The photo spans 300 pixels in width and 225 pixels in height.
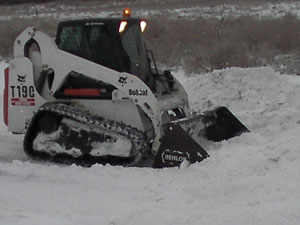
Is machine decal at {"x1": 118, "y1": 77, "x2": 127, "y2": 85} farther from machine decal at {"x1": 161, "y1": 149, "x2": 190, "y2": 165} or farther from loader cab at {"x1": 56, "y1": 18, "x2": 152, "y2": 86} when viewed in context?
machine decal at {"x1": 161, "y1": 149, "x2": 190, "y2": 165}

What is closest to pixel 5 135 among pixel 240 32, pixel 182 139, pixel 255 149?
pixel 182 139

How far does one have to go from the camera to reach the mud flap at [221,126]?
7.77 metres

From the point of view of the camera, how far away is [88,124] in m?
7.15

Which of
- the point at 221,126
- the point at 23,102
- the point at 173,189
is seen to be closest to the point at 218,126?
the point at 221,126

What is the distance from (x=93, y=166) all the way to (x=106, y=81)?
1174 millimetres

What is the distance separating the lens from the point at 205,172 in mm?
6203

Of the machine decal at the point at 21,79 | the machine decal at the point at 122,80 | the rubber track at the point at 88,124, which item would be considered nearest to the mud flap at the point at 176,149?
the rubber track at the point at 88,124

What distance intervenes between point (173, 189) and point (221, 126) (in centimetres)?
226

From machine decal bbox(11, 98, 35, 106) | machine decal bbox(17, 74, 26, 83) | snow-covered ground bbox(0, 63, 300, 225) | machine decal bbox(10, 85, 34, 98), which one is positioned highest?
machine decal bbox(17, 74, 26, 83)

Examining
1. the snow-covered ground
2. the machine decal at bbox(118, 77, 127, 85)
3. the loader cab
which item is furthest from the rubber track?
the loader cab

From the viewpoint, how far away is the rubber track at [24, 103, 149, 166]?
690 centimetres

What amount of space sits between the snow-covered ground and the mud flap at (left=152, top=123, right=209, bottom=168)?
15 cm

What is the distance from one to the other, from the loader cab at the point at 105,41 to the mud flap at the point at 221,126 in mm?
1191

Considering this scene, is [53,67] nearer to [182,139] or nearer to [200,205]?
[182,139]
